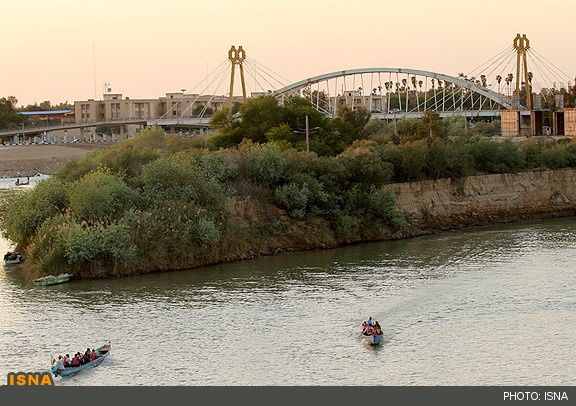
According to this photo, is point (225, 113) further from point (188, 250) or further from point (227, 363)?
point (227, 363)

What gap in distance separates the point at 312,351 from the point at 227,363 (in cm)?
260

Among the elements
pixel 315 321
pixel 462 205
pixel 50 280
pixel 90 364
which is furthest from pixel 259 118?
pixel 90 364

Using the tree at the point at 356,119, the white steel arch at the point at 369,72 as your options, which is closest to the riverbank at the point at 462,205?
the tree at the point at 356,119

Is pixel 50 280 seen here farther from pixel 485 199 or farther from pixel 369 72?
pixel 369 72

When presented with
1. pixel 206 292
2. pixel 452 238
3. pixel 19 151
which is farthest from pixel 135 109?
pixel 206 292

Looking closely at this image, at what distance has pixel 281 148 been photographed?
187ft

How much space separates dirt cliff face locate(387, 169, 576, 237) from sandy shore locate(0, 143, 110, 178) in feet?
240

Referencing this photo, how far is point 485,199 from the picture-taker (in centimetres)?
5900

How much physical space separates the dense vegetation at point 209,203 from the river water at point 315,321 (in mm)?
1492

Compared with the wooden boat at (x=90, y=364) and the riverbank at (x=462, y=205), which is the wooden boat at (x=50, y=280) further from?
the riverbank at (x=462, y=205)

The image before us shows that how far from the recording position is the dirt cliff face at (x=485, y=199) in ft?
178

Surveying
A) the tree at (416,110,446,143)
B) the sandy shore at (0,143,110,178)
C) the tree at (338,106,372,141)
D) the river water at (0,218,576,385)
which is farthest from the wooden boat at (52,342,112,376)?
the sandy shore at (0,143,110,178)

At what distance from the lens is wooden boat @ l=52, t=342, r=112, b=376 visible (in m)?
24.2

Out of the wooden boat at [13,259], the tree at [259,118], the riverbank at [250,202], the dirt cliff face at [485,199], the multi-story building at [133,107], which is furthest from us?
the multi-story building at [133,107]
